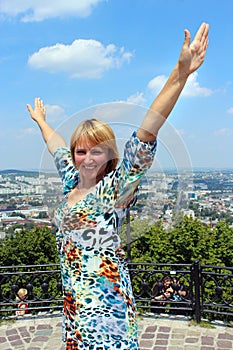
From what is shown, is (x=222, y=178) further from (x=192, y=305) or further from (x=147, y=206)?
(x=192, y=305)

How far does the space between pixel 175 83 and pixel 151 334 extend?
4.05 metres

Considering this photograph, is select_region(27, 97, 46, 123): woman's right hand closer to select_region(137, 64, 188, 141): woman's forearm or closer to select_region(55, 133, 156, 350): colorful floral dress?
select_region(55, 133, 156, 350): colorful floral dress

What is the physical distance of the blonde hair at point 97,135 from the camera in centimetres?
193

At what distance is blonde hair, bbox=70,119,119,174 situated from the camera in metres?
1.93

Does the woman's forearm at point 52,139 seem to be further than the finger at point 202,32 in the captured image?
Yes

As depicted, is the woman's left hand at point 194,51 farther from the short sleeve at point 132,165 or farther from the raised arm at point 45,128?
the raised arm at point 45,128

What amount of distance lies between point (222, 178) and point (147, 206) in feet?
3.56

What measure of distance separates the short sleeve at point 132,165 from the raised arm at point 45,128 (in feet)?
1.92

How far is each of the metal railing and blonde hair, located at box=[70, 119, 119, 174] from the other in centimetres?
351

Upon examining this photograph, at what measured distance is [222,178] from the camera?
303 centimetres

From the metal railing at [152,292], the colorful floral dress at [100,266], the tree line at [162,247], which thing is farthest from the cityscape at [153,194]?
the tree line at [162,247]

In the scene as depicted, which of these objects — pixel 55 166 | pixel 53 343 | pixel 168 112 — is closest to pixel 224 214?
pixel 55 166

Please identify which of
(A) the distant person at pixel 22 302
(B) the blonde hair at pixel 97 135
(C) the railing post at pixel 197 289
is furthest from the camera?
(A) the distant person at pixel 22 302

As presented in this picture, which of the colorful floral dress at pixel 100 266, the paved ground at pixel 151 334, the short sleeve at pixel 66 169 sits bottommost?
the paved ground at pixel 151 334
